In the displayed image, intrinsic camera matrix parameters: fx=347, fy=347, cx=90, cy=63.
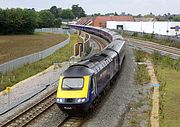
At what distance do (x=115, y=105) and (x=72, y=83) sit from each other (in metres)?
3.82

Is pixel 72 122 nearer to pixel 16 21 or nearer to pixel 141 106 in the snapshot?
pixel 141 106

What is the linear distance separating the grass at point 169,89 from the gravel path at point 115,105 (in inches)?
82.8

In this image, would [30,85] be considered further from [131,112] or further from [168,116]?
[168,116]

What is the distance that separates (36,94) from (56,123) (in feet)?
23.3

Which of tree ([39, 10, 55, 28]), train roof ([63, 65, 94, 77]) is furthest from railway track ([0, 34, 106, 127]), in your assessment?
tree ([39, 10, 55, 28])

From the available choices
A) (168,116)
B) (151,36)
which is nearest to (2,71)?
(168,116)

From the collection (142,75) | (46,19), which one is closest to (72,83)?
(142,75)

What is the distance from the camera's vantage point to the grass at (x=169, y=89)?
688 inches

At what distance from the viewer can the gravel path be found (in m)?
17.5

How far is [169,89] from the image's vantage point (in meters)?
24.9

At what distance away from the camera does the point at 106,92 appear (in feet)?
77.7

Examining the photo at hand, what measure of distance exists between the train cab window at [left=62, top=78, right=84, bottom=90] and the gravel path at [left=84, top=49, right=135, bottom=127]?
6.16 ft

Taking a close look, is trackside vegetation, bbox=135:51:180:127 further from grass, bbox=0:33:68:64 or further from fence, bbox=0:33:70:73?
grass, bbox=0:33:68:64

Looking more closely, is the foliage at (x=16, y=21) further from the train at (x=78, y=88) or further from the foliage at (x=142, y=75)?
the train at (x=78, y=88)
